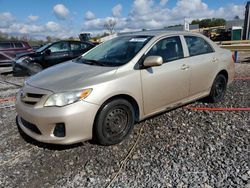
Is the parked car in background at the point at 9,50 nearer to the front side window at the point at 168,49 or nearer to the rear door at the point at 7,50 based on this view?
the rear door at the point at 7,50

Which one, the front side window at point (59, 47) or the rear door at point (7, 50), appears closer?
the front side window at point (59, 47)

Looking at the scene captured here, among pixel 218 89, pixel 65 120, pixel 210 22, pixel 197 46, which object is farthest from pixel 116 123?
pixel 210 22

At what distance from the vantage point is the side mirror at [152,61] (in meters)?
3.57

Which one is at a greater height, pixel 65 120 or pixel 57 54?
pixel 57 54

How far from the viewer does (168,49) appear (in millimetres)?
4176

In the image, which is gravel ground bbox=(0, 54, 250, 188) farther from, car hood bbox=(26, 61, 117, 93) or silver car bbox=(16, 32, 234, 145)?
car hood bbox=(26, 61, 117, 93)

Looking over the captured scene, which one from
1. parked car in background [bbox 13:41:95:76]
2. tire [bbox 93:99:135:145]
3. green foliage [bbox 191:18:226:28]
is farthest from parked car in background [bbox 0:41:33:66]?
green foliage [bbox 191:18:226:28]

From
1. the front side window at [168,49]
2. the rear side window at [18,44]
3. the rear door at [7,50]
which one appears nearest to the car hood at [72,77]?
the front side window at [168,49]

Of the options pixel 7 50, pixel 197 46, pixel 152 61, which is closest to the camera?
pixel 152 61

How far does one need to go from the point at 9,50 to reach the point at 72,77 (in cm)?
1290

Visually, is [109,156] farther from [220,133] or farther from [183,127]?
[220,133]

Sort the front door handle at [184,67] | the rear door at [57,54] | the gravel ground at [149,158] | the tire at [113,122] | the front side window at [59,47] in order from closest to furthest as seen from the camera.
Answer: the gravel ground at [149,158]
the tire at [113,122]
the front door handle at [184,67]
the rear door at [57,54]
the front side window at [59,47]

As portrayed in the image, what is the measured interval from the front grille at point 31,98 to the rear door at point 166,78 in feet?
4.87

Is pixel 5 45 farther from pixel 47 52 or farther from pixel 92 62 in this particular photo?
pixel 92 62
